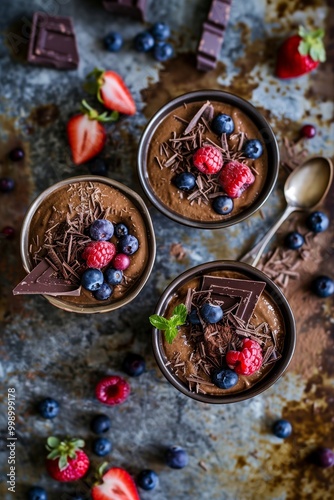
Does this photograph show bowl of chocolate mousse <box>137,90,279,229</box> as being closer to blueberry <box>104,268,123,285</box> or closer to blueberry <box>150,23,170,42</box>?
blueberry <box>104,268,123,285</box>

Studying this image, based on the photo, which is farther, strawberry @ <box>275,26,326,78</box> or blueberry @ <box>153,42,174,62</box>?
blueberry @ <box>153,42,174,62</box>

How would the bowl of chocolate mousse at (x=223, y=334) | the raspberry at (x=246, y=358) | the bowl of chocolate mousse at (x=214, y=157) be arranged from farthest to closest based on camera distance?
the bowl of chocolate mousse at (x=214, y=157) < the bowl of chocolate mousse at (x=223, y=334) < the raspberry at (x=246, y=358)

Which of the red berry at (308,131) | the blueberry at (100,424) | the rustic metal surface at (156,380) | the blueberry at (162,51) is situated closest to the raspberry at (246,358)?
the rustic metal surface at (156,380)

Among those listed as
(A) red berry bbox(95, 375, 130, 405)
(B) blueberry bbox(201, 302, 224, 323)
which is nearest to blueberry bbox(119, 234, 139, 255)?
(B) blueberry bbox(201, 302, 224, 323)

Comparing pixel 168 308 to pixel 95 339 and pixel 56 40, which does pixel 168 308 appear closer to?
pixel 95 339

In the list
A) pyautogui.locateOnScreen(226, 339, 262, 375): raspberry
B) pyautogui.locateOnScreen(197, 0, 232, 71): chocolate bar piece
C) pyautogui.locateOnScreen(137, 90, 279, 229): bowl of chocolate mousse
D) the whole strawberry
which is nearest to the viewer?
pyautogui.locateOnScreen(226, 339, 262, 375): raspberry

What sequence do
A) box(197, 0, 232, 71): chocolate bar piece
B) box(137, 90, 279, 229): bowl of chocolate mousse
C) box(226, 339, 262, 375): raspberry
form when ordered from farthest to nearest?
box(197, 0, 232, 71): chocolate bar piece
box(137, 90, 279, 229): bowl of chocolate mousse
box(226, 339, 262, 375): raspberry

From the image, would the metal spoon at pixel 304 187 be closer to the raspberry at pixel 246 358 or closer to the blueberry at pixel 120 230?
the raspberry at pixel 246 358

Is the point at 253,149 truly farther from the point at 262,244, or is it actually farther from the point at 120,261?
the point at 120,261
